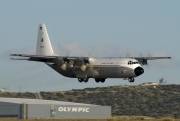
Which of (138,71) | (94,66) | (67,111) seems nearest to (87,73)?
(94,66)

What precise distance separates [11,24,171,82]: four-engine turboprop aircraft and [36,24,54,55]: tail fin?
933 cm

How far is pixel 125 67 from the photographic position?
14988 centimetres

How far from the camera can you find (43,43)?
6639 inches

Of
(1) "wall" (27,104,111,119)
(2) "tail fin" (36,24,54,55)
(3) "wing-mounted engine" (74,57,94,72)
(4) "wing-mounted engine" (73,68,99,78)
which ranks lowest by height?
(1) "wall" (27,104,111,119)

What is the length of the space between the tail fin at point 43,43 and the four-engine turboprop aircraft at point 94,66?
30.6ft

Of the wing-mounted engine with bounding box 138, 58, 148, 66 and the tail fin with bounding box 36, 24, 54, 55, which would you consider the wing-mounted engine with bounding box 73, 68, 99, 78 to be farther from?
the tail fin with bounding box 36, 24, 54, 55

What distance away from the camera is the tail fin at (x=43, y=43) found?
168 metres

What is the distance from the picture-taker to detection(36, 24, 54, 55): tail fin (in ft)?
551

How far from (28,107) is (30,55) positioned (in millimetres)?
26917

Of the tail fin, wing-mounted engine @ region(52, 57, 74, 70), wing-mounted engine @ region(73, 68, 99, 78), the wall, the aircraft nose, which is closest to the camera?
the aircraft nose

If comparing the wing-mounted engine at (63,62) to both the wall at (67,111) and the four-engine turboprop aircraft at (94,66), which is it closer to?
the four-engine turboprop aircraft at (94,66)

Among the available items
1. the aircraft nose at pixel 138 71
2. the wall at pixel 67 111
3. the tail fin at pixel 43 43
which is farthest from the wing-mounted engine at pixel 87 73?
the wall at pixel 67 111

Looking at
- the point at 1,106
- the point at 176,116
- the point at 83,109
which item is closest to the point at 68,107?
the point at 83,109

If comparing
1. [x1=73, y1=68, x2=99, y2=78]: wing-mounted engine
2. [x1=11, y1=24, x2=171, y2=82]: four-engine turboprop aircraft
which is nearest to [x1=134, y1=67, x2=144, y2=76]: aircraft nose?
[x1=11, y1=24, x2=171, y2=82]: four-engine turboprop aircraft
